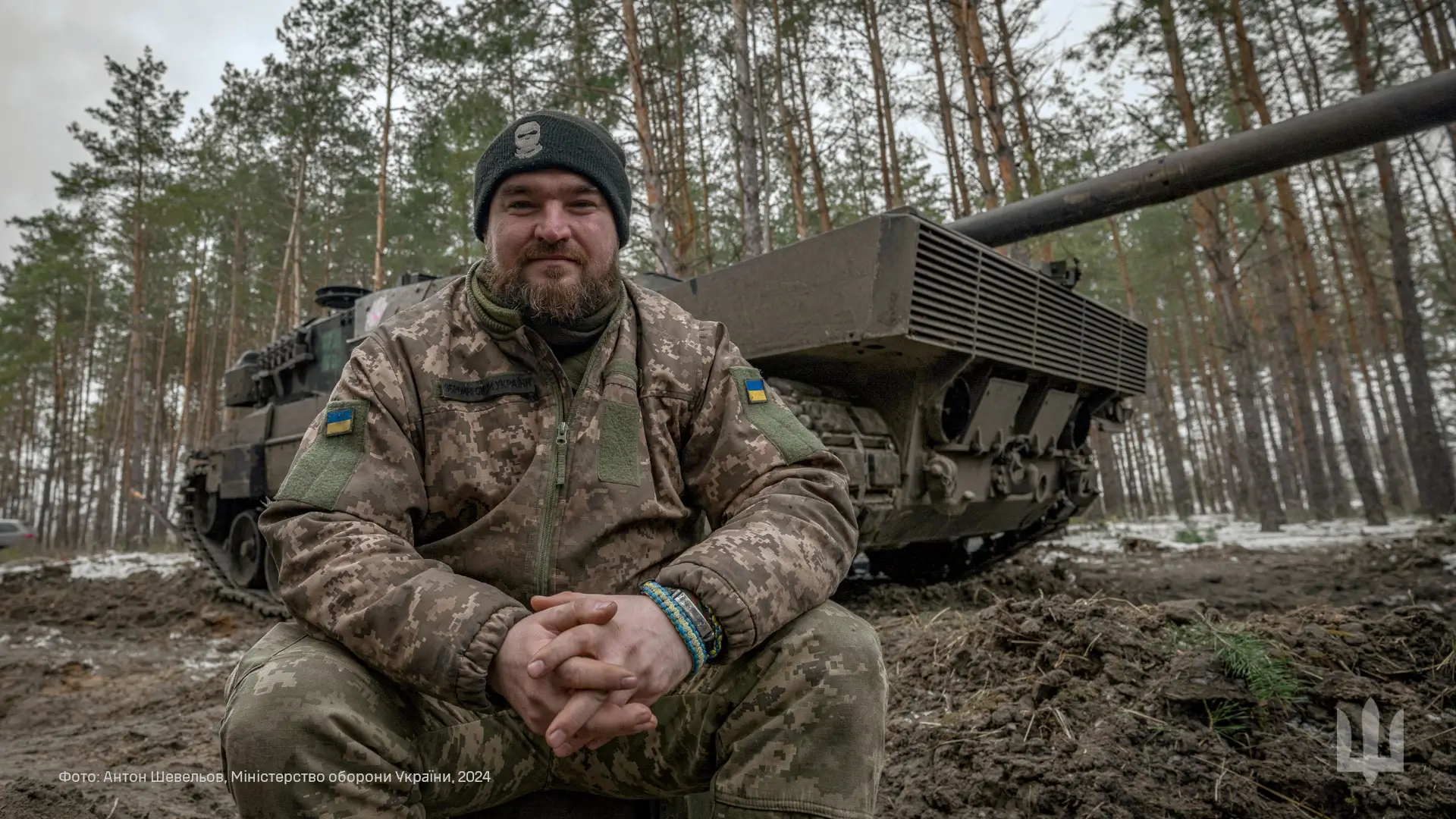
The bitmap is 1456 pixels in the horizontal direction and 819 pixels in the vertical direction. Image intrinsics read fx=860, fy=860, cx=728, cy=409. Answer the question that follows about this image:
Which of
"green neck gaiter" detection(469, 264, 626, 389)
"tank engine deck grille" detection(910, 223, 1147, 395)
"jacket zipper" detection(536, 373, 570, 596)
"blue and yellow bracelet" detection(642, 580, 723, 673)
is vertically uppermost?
"tank engine deck grille" detection(910, 223, 1147, 395)

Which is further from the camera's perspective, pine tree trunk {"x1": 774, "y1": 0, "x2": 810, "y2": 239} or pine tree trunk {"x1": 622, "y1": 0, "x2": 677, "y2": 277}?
pine tree trunk {"x1": 774, "y1": 0, "x2": 810, "y2": 239}

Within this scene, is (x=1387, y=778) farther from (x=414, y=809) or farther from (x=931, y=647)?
(x=414, y=809)

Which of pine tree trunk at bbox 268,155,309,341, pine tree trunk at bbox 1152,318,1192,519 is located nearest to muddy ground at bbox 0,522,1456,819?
pine tree trunk at bbox 268,155,309,341

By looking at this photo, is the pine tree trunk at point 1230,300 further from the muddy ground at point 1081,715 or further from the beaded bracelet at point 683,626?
the beaded bracelet at point 683,626

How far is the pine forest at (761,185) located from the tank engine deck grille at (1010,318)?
3675 millimetres

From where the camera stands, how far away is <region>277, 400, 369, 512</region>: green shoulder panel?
4.64 feet

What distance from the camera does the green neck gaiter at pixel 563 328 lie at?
1.67m

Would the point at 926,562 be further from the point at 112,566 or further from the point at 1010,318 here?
the point at 112,566

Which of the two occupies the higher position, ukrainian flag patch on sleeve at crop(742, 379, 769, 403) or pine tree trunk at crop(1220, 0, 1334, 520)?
pine tree trunk at crop(1220, 0, 1334, 520)

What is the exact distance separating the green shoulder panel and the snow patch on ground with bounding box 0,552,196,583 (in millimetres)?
8856

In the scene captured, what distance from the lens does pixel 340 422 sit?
59.4 inches

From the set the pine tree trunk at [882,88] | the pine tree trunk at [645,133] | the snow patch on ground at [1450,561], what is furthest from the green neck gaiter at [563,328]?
the pine tree trunk at [882,88]

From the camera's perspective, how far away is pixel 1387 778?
6.66ft

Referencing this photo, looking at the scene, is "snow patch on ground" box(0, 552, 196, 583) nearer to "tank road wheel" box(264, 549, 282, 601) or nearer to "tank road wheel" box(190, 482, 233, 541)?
"tank road wheel" box(190, 482, 233, 541)
